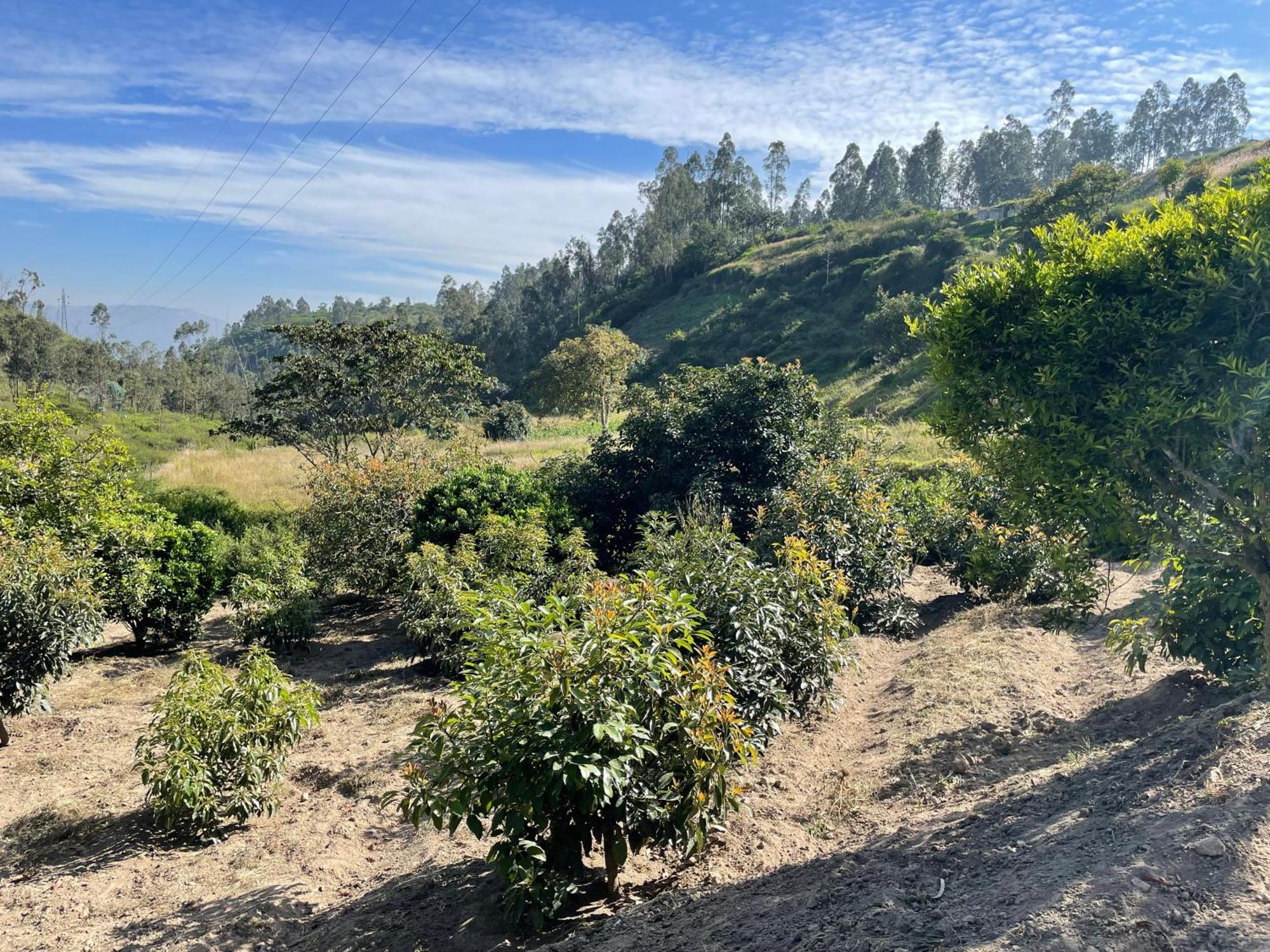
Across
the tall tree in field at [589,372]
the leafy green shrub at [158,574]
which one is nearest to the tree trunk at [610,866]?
the leafy green shrub at [158,574]

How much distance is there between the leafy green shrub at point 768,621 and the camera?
4.84 m

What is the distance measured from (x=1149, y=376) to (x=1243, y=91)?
102467 mm

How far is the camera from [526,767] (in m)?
3.16

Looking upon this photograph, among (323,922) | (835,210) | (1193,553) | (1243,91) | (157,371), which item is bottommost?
(323,922)

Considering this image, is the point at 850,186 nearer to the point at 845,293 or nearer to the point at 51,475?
the point at 845,293

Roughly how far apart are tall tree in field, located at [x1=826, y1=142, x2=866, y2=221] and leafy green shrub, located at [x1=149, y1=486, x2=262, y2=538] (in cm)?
7953

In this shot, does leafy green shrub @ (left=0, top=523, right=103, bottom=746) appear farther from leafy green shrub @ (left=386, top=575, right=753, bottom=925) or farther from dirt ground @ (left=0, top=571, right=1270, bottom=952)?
leafy green shrub @ (left=386, top=575, right=753, bottom=925)

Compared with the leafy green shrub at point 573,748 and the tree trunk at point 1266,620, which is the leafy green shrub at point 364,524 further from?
the tree trunk at point 1266,620

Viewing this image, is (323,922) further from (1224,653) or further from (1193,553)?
(1224,653)

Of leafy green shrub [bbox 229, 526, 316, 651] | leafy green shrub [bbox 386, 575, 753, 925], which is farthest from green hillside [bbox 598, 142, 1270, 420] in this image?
leafy green shrub [bbox 386, 575, 753, 925]

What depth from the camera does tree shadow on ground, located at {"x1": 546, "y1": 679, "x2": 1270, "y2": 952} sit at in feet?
8.48

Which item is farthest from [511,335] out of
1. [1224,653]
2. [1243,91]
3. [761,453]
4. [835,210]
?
[1243,91]

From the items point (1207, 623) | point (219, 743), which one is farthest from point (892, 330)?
point (219, 743)

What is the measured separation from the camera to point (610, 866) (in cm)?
357
